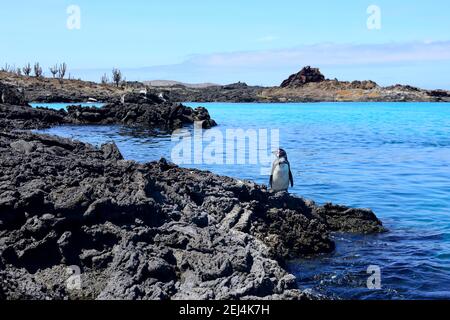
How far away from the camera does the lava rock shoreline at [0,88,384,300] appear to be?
21.1 feet

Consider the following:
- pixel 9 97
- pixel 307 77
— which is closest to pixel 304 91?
pixel 307 77

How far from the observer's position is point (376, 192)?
15891 millimetres

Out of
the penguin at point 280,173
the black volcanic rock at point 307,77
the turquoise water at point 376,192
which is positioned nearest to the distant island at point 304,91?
the black volcanic rock at point 307,77

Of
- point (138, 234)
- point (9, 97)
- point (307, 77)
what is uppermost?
point (307, 77)

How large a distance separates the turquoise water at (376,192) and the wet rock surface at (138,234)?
2.35 feet

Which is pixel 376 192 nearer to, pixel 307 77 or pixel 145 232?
pixel 145 232

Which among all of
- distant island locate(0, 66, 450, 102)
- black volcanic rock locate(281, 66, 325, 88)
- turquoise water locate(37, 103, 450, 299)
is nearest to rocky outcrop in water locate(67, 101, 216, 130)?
turquoise water locate(37, 103, 450, 299)

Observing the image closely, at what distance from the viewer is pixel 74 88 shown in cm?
7731

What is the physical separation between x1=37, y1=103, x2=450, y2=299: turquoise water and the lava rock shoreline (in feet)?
2.21

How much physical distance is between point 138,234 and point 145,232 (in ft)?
0.48

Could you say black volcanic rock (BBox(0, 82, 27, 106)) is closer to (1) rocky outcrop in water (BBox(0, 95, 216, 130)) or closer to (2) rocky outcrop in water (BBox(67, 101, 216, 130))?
(1) rocky outcrop in water (BBox(0, 95, 216, 130))

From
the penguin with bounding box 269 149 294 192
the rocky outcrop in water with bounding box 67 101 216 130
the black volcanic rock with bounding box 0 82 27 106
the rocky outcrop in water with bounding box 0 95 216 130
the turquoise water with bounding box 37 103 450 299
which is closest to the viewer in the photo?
the turquoise water with bounding box 37 103 450 299

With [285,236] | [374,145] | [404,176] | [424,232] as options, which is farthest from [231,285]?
[374,145]

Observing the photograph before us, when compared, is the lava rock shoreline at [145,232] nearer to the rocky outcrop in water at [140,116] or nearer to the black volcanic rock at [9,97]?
the black volcanic rock at [9,97]
